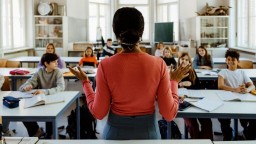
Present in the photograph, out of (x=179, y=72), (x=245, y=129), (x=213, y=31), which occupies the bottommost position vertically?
(x=245, y=129)

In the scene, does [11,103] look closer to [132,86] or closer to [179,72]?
[132,86]

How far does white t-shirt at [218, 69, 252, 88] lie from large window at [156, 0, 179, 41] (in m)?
7.61

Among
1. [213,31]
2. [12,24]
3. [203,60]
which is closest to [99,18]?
[12,24]

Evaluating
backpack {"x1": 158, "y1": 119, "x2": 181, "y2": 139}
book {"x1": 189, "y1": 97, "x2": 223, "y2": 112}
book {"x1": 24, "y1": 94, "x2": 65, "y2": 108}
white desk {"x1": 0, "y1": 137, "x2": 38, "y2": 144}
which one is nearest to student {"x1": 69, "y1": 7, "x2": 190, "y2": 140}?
white desk {"x1": 0, "y1": 137, "x2": 38, "y2": 144}

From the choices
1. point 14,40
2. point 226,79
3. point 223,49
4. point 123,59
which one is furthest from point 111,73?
point 223,49

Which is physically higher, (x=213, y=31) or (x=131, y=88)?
(x=213, y=31)

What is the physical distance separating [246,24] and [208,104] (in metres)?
6.38

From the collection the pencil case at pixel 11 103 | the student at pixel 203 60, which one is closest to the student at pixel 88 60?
the student at pixel 203 60

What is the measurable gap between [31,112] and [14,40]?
21.5ft

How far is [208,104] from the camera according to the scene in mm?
3000

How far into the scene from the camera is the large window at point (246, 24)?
321 inches

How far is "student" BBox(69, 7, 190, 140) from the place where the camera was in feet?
5.73

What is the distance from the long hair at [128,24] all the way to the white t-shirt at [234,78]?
2.37 m

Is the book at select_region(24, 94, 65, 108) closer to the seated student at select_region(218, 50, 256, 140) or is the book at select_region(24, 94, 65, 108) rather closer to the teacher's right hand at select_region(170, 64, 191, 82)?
the teacher's right hand at select_region(170, 64, 191, 82)
